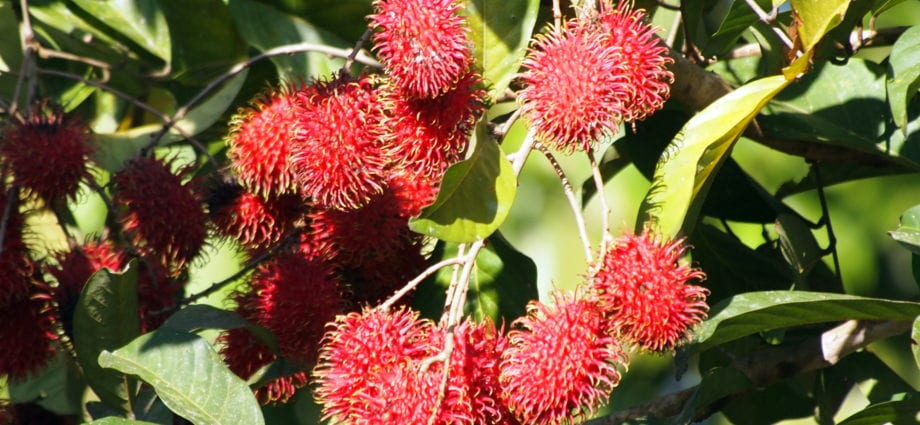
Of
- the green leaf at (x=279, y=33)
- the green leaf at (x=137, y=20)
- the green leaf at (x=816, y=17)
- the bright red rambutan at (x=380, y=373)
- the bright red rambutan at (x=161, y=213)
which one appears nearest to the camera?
the bright red rambutan at (x=380, y=373)

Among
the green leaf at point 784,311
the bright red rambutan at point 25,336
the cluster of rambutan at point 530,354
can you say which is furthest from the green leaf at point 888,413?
the bright red rambutan at point 25,336

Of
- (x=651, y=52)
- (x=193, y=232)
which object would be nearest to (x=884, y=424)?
(x=651, y=52)

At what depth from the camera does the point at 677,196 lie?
3.97 ft

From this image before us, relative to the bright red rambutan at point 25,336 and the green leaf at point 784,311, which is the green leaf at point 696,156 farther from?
the bright red rambutan at point 25,336

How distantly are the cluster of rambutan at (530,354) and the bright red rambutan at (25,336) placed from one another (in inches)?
23.1

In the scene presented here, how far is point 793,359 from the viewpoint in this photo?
1434 millimetres

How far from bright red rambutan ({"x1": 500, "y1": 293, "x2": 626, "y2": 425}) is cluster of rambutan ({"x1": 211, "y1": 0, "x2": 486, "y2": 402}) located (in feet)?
0.75

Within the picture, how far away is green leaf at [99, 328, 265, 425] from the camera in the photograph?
1263 millimetres

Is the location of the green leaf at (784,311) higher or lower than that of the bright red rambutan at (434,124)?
lower

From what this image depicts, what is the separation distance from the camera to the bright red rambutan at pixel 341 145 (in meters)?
1.24

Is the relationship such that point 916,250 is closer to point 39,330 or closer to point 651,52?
point 651,52

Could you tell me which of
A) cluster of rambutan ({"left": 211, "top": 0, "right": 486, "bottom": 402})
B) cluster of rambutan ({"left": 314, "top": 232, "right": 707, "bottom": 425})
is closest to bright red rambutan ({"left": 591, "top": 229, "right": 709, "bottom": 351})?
cluster of rambutan ({"left": 314, "top": 232, "right": 707, "bottom": 425})

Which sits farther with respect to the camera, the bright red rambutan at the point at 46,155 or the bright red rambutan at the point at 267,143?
the bright red rambutan at the point at 46,155

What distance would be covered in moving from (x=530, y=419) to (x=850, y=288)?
83 centimetres
